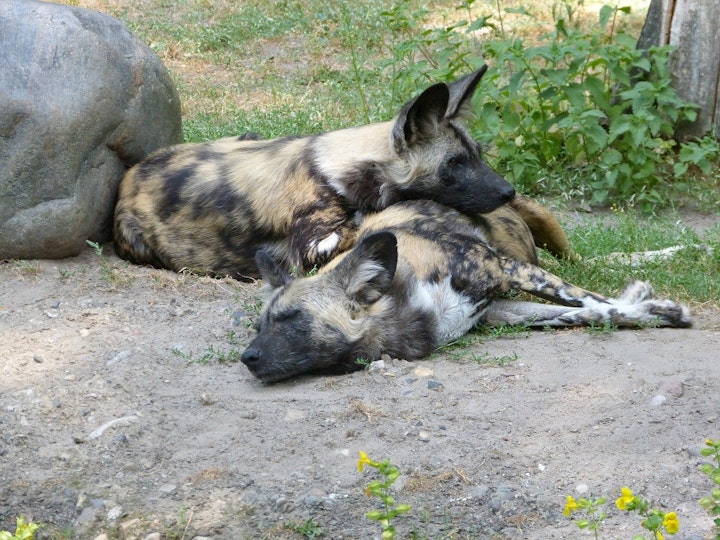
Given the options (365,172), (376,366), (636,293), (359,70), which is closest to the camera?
(376,366)

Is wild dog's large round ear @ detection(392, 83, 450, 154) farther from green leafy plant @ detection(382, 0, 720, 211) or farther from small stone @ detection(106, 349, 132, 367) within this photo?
small stone @ detection(106, 349, 132, 367)

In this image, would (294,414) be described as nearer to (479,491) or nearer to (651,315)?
(479,491)

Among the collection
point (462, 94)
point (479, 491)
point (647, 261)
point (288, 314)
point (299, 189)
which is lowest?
point (647, 261)

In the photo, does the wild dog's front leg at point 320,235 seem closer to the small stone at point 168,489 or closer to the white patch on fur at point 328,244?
the white patch on fur at point 328,244

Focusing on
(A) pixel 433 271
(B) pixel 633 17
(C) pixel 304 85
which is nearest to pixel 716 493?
(A) pixel 433 271

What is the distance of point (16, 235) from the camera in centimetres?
503

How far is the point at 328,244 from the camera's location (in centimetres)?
486

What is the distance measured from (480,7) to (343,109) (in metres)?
2.39

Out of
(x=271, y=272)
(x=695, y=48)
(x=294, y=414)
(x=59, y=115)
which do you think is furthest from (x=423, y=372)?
(x=695, y=48)

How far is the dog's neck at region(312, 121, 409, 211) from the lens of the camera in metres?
5.02

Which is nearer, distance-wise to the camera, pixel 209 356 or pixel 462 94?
pixel 209 356

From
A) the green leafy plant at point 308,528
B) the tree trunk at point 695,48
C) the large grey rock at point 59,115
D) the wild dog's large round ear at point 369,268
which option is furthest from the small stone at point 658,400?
the tree trunk at point 695,48

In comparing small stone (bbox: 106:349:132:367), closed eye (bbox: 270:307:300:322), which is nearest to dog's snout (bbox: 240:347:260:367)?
closed eye (bbox: 270:307:300:322)

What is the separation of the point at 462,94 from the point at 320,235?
3.31 feet
